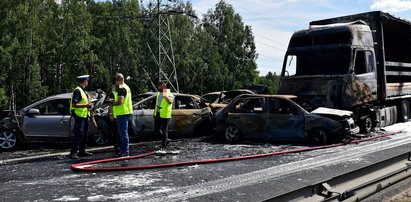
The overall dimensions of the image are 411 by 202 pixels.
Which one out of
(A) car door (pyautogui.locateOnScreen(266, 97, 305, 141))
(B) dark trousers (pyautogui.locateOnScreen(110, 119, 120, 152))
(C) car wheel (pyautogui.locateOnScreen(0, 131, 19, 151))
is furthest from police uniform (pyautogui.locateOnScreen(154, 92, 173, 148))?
(C) car wheel (pyautogui.locateOnScreen(0, 131, 19, 151))

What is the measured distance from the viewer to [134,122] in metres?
10.5

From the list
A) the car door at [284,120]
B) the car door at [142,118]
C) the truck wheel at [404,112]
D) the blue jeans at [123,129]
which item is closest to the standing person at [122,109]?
the blue jeans at [123,129]

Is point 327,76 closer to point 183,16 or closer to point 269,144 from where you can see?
point 269,144

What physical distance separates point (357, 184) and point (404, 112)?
40.9 ft

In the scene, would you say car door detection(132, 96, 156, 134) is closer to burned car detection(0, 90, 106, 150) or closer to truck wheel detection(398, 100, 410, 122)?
burned car detection(0, 90, 106, 150)

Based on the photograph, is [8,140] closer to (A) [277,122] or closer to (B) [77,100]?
(B) [77,100]

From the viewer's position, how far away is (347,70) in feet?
36.3

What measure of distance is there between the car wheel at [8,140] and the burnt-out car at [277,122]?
17.3ft

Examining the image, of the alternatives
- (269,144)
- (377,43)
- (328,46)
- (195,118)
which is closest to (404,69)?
(377,43)

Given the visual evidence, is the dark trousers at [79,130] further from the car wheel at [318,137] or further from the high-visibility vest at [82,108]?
the car wheel at [318,137]

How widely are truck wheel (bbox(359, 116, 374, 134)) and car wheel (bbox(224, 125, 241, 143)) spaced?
3932mm

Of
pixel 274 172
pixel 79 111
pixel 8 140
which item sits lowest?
pixel 274 172

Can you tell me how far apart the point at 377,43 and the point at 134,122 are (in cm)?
817

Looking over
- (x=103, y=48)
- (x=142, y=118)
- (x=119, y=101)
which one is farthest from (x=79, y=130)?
(x=103, y=48)
